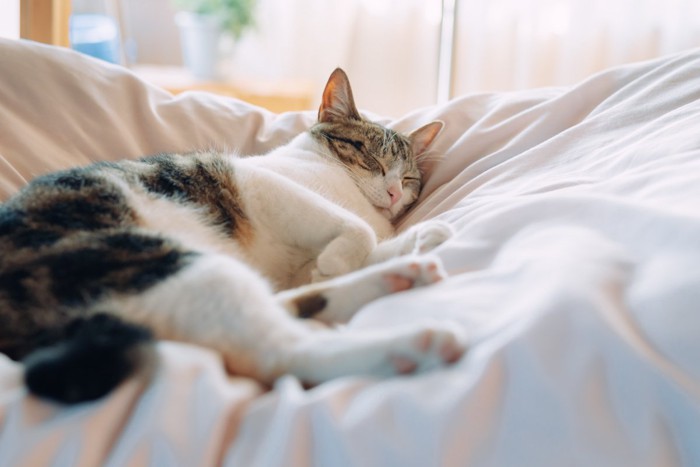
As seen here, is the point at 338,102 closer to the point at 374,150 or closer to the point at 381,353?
the point at 374,150

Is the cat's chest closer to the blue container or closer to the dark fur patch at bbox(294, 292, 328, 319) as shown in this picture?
the dark fur patch at bbox(294, 292, 328, 319)

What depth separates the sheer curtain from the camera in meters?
3.22

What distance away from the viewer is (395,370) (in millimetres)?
639

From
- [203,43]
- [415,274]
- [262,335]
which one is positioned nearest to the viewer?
[262,335]

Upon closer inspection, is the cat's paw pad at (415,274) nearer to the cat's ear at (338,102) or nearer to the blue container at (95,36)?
the cat's ear at (338,102)

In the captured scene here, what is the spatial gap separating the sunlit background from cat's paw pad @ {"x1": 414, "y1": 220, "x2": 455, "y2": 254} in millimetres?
2276

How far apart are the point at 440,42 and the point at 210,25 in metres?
1.24

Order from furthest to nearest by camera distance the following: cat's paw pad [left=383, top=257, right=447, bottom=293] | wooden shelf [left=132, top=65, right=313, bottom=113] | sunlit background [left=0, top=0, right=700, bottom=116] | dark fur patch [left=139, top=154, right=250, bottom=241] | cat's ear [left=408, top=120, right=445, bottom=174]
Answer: sunlit background [left=0, top=0, right=700, bottom=116]
wooden shelf [left=132, top=65, right=313, bottom=113]
cat's ear [left=408, top=120, right=445, bottom=174]
dark fur patch [left=139, top=154, right=250, bottom=241]
cat's paw pad [left=383, top=257, right=447, bottom=293]

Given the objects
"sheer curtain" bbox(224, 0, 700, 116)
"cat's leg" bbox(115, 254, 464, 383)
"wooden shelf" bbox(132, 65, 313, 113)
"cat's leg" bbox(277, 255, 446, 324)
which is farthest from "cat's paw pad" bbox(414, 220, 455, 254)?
"sheer curtain" bbox(224, 0, 700, 116)

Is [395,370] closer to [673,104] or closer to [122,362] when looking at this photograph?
[122,362]

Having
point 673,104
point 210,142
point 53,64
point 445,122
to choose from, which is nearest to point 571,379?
point 673,104

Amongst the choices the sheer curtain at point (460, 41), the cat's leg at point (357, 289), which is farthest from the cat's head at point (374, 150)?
the sheer curtain at point (460, 41)

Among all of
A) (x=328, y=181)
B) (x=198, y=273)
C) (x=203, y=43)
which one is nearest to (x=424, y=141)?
(x=328, y=181)

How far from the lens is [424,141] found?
152 centimetres
